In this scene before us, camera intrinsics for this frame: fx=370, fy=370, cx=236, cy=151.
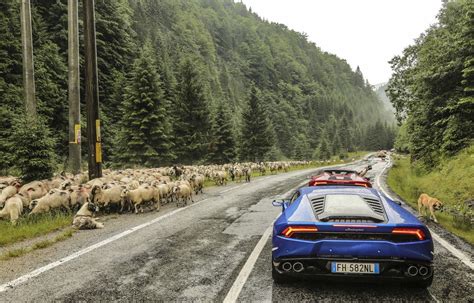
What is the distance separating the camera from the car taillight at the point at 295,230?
4.54 metres

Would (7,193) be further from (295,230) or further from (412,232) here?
(412,232)

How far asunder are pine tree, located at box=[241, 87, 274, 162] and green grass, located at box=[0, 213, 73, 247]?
42604 mm

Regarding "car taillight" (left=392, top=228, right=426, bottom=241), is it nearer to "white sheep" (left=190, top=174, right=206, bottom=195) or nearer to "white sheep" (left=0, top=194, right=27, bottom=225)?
"white sheep" (left=0, top=194, right=27, bottom=225)

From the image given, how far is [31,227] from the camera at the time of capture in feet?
29.3

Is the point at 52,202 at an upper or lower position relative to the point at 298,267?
upper

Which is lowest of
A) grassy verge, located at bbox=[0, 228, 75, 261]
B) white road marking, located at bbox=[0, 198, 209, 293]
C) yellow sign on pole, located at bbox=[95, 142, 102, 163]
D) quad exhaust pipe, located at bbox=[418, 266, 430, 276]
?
white road marking, located at bbox=[0, 198, 209, 293]

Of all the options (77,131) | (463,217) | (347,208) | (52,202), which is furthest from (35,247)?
(463,217)

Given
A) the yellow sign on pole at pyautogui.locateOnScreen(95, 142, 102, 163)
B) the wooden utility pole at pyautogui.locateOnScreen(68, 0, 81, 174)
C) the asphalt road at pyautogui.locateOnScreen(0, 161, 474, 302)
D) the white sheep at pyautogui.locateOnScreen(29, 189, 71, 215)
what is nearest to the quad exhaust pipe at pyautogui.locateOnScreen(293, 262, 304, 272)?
the asphalt road at pyautogui.locateOnScreen(0, 161, 474, 302)

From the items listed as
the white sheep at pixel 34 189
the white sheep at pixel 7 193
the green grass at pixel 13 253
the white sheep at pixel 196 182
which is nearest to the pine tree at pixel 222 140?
the white sheep at pixel 196 182

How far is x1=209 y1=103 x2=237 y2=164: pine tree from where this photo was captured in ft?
147

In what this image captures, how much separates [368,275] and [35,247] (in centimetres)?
622

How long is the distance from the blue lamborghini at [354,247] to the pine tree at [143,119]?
30139 mm

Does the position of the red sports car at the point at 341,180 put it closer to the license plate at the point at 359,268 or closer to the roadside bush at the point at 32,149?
the license plate at the point at 359,268

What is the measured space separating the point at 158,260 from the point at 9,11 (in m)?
36.2
